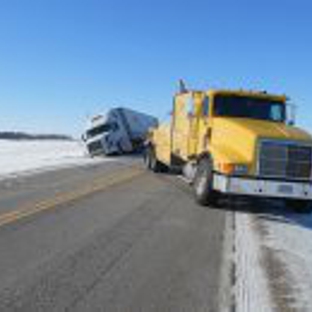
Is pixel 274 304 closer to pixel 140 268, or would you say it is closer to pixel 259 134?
pixel 140 268

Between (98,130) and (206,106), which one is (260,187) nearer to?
(206,106)

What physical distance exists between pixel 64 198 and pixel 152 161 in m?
11.6

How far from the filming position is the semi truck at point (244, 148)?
1541 cm

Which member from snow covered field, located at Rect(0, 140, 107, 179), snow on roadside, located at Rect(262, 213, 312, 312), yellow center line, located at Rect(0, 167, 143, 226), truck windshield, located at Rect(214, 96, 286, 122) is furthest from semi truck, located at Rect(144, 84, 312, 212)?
snow covered field, located at Rect(0, 140, 107, 179)

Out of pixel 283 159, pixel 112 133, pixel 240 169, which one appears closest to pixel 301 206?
pixel 283 159

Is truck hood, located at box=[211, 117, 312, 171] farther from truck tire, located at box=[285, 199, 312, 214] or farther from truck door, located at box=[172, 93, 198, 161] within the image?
truck door, located at box=[172, 93, 198, 161]

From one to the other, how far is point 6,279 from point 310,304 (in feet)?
10.9

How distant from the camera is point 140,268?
9.00 m

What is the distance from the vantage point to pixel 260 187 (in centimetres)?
1538

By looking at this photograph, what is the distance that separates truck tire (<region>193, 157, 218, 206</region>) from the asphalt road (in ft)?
1.00

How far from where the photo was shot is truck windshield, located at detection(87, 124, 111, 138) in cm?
4216

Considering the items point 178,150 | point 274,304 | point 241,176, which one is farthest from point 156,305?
point 178,150

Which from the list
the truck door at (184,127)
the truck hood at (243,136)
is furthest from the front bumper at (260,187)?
the truck door at (184,127)

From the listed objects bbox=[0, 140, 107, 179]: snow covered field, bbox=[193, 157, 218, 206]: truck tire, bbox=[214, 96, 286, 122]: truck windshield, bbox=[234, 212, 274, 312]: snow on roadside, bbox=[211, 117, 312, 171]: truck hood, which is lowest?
bbox=[0, 140, 107, 179]: snow covered field
